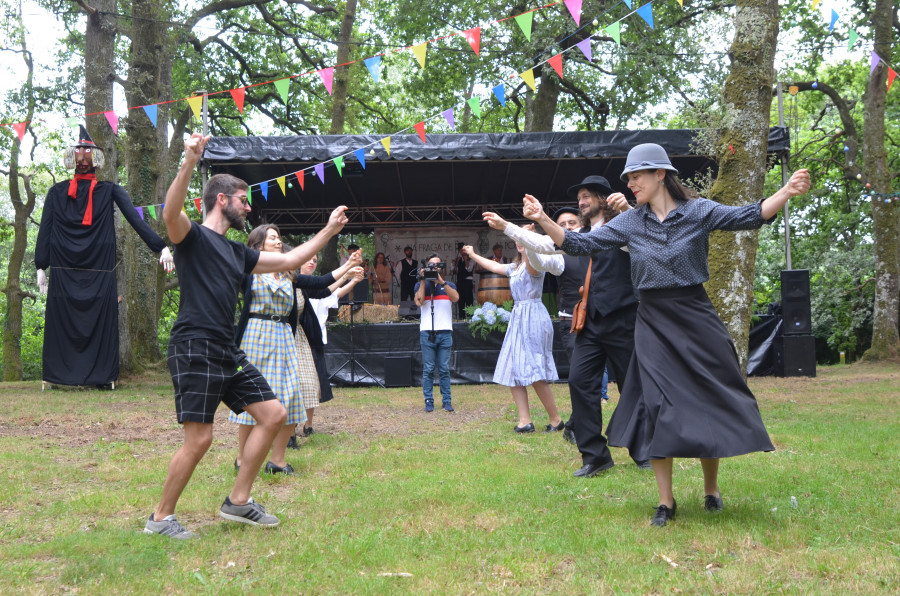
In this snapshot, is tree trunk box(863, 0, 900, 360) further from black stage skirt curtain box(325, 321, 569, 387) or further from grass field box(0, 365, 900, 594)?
grass field box(0, 365, 900, 594)

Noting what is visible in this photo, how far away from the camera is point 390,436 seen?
7422 mm

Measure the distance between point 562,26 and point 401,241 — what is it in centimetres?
655

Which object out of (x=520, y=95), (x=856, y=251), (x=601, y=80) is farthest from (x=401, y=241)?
(x=856, y=251)

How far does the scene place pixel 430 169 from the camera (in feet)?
50.6

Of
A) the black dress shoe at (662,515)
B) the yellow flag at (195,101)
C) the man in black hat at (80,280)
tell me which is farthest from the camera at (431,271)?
the black dress shoe at (662,515)

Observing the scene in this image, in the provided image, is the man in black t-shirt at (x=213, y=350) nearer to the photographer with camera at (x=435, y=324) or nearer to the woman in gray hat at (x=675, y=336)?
the woman in gray hat at (x=675, y=336)

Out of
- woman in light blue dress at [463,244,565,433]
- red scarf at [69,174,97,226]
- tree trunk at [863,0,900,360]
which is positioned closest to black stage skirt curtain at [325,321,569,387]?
red scarf at [69,174,97,226]

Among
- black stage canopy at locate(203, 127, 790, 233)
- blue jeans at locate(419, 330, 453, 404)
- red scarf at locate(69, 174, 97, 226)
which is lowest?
blue jeans at locate(419, 330, 453, 404)

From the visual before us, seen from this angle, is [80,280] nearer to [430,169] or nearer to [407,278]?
[430,169]

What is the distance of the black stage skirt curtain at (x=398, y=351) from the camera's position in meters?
13.6

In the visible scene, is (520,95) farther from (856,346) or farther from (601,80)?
(856,346)

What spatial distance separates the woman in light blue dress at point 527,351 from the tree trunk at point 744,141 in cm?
177

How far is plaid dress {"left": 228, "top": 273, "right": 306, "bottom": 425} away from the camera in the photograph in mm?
5207

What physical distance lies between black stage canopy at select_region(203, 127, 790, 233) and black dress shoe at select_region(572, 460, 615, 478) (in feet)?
27.5
